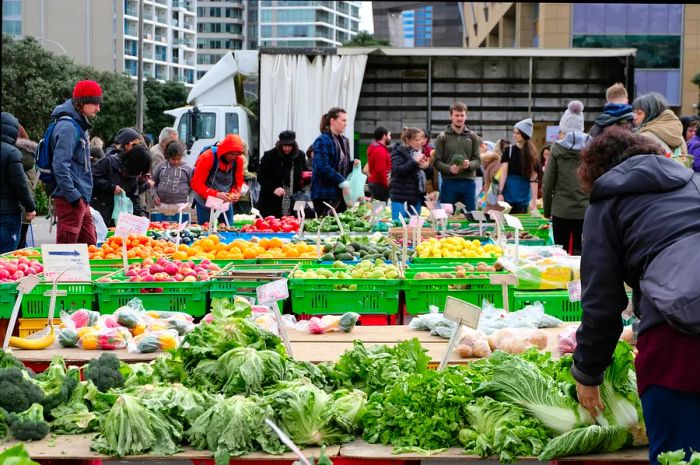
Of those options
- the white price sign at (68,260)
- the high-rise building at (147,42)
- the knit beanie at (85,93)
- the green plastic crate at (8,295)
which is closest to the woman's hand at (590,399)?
the white price sign at (68,260)

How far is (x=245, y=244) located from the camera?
8539 mm

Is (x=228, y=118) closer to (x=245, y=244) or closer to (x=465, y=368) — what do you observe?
(x=245, y=244)

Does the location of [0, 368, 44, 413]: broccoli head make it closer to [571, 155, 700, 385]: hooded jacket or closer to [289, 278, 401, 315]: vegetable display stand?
[571, 155, 700, 385]: hooded jacket

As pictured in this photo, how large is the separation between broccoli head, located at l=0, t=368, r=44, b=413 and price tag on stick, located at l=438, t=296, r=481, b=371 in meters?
1.58

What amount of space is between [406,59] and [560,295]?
11.1 metres

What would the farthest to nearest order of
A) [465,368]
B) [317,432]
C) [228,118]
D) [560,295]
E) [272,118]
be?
1. [228,118]
2. [272,118]
3. [560,295]
4. [465,368]
5. [317,432]

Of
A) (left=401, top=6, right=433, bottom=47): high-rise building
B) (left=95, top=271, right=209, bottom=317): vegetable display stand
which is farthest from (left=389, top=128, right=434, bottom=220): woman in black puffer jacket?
(left=401, top=6, right=433, bottom=47): high-rise building

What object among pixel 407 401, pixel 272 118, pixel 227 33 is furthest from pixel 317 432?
pixel 227 33

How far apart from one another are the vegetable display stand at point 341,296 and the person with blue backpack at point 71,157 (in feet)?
7.43

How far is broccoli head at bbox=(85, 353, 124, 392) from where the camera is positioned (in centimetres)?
400

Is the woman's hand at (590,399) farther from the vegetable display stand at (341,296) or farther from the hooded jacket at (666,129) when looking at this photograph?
the hooded jacket at (666,129)

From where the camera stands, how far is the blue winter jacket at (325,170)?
36.9ft

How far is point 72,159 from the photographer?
7.96 m

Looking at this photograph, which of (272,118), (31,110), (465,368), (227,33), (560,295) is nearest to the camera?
(465,368)
